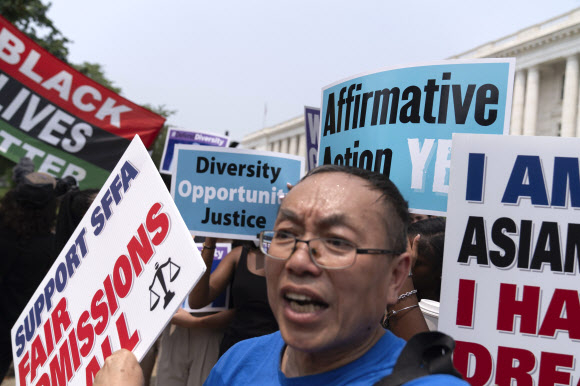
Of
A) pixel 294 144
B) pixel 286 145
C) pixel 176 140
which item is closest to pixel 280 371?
pixel 176 140

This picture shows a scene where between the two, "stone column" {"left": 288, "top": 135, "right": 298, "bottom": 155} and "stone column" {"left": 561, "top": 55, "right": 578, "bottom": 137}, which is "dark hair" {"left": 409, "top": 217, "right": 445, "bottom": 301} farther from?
"stone column" {"left": 288, "top": 135, "right": 298, "bottom": 155}

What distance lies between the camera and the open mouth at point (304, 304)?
1.41 meters

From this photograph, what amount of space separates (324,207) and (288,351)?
401mm

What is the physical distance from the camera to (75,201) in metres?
3.96

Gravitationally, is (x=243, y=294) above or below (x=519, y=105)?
below

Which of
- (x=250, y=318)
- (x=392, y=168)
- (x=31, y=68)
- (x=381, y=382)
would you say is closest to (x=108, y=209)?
(x=381, y=382)

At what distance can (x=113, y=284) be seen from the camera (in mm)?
1864

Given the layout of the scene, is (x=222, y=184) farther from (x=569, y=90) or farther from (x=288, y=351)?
(x=569, y=90)

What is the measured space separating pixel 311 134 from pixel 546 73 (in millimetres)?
49628

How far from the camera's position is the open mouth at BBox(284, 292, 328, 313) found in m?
1.41

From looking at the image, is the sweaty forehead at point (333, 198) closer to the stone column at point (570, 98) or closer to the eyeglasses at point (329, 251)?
the eyeglasses at point (329, 251)

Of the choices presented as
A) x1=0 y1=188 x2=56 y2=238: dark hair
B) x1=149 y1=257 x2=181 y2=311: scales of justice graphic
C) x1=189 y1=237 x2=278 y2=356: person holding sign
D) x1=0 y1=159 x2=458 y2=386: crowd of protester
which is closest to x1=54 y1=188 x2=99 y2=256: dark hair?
x1=0 y1=159 x2=458 y2=386: crowd of protester

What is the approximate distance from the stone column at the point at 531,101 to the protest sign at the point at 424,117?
47823mm

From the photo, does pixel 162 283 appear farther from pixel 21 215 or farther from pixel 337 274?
pixel 21 215
